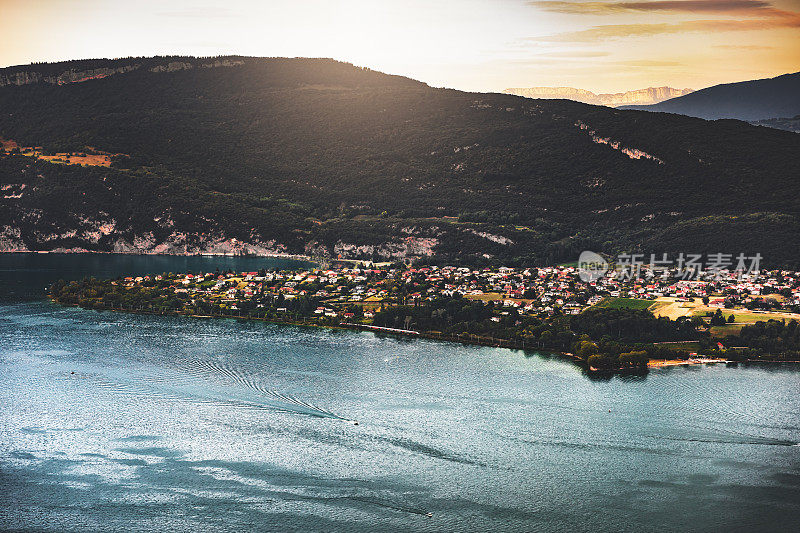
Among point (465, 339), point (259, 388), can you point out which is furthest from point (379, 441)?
point (465, 339)

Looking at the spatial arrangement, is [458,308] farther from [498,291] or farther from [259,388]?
[259,388]

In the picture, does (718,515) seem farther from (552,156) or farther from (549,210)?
(552,156)

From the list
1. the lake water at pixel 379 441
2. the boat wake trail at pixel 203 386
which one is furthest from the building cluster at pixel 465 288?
the boat wake trail at pixel 203 386

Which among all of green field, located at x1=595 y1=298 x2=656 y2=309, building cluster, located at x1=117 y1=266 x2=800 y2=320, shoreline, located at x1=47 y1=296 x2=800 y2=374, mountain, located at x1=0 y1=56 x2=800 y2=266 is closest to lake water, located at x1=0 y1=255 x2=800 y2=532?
shoreline, located at x1=47 y1=296 x2=800 y2=374

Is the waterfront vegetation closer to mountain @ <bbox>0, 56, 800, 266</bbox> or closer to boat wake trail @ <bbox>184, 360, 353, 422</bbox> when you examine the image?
boat wake trail @ <bbox>184, 360, 353, 422</bbox>

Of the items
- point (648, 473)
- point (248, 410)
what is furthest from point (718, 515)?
point (248, 410)

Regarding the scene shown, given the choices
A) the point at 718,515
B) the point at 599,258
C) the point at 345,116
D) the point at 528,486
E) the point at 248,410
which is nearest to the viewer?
the point at 718,515
